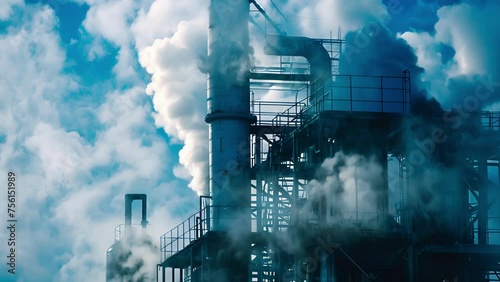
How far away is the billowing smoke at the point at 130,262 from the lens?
54.8 metres

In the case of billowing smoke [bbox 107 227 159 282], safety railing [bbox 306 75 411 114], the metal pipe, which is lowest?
billowing smoke [bbox 107 227 159 282]

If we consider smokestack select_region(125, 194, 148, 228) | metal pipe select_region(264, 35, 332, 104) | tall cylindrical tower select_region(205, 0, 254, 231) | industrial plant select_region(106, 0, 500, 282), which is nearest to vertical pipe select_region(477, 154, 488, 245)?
industrial plant select_region(106, 0, 500, 282)

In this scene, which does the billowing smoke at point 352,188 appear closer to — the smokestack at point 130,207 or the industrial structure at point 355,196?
the industrial structure at point 355,196

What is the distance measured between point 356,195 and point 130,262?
1812 centimetres

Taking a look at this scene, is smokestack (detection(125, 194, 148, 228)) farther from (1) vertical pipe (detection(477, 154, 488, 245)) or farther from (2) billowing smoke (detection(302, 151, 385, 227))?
(1) vertical pipe (detection(477, 154, 488, 245))

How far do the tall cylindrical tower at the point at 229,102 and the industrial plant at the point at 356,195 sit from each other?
0.06 meters

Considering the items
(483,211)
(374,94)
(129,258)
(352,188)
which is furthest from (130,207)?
(483,211)

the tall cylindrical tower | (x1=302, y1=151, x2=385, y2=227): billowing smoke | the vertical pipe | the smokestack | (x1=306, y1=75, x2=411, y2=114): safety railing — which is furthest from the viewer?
the smokestack

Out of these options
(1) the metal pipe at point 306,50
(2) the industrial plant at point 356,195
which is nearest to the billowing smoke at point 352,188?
(2) the industrial plant at point 356,195

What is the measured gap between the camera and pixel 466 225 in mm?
39969

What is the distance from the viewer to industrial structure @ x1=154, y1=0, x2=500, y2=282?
3988 centimetres

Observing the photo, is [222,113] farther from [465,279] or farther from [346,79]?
[465,279]

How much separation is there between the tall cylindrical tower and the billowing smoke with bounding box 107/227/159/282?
6.32m

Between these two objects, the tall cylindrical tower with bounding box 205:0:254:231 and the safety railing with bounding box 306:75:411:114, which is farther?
the tall cylindrical tower with bounding box 205:0:254:231
